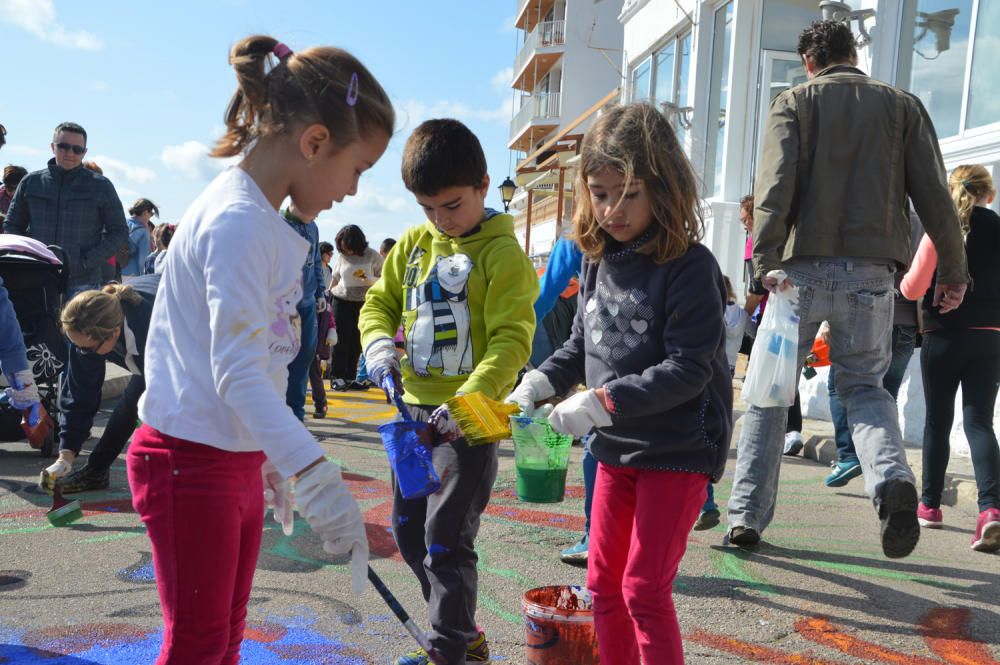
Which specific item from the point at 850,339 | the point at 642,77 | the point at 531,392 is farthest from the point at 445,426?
the point at 642,77

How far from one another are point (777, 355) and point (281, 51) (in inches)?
105

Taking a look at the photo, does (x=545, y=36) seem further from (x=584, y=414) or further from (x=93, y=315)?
(x=584, y=414)

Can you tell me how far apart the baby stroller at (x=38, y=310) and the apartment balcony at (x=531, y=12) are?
36.0 meters

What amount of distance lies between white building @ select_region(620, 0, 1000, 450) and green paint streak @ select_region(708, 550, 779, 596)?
5.48 ft

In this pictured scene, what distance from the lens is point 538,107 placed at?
38719mm

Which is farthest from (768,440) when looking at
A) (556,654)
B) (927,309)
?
(556,654)

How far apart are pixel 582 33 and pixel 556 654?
35036mm

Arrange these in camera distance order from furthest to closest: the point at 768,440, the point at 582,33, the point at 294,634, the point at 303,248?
the point at 582,33 < the point at 768,440 < the point at 294,634 < the point at 303,248

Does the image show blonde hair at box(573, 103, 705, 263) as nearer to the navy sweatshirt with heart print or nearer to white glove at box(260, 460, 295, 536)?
the navy sweatshirt with heart print

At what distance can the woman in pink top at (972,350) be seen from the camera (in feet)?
14.4

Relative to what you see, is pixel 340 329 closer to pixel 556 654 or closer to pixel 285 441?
pixel 556 654

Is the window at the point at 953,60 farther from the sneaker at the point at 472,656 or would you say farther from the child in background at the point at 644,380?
the sneaker at the point at 472,656

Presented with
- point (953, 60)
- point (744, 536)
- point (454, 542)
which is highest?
point (953, 60)

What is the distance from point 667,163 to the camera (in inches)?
95.1
